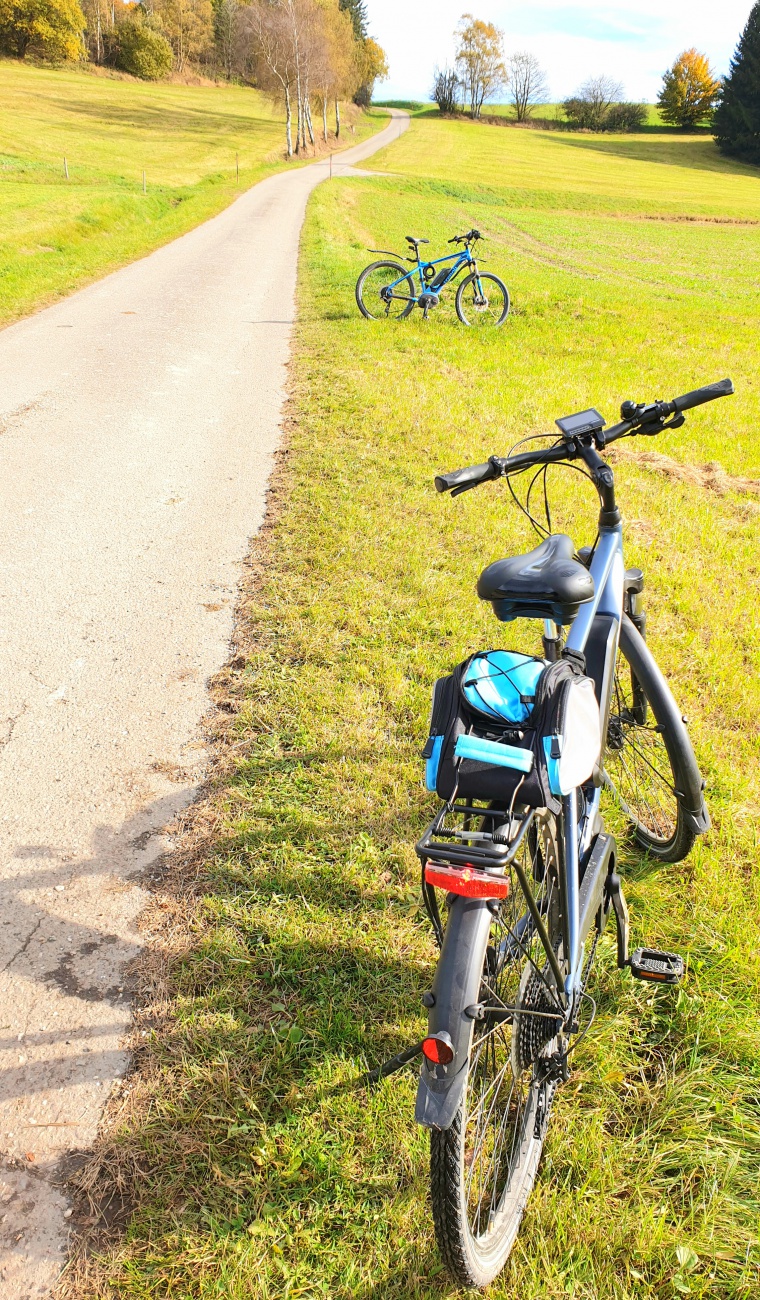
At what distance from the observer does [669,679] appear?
440cm

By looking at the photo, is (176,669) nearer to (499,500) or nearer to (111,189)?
(499,500)

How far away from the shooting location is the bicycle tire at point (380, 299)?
1309cm

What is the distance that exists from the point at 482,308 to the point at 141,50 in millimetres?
73403

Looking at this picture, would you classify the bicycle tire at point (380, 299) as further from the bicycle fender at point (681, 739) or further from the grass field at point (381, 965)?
the bicycle fender at point (681, 739)

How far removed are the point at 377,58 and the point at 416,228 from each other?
76.4 meters

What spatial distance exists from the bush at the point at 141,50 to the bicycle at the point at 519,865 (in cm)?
8457

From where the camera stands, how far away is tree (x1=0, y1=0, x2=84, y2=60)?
191 feet

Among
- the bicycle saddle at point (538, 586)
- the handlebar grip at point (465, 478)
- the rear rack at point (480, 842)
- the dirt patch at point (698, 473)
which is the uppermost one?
the handlebar grip at point (465, 478)

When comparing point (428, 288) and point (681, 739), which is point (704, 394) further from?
point (428, 288)

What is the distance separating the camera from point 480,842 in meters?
1.53

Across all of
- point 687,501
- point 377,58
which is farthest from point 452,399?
point 377,58

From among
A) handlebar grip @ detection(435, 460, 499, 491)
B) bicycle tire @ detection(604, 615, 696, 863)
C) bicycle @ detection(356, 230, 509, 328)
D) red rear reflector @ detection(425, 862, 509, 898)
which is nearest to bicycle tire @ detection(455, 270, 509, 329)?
bicycle @ detection(356, 230, 509, 328)

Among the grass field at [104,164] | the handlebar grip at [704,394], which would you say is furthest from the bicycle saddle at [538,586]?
the grass field at [104,164]

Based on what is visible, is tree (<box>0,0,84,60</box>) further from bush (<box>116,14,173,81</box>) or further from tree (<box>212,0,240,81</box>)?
tree (<box>212,0,240,81</box>)
